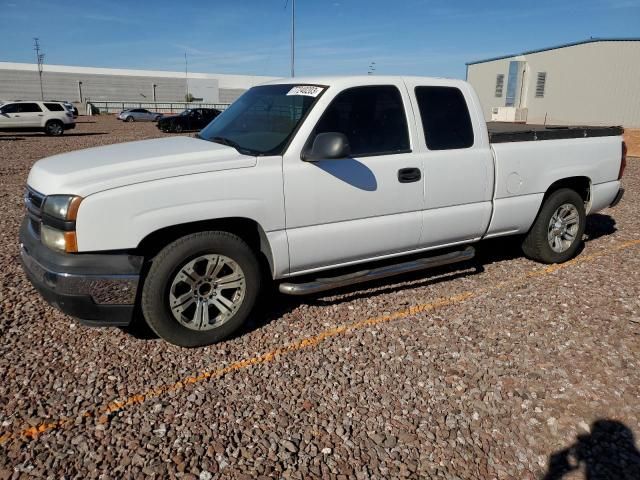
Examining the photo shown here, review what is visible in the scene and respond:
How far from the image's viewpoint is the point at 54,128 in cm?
2620

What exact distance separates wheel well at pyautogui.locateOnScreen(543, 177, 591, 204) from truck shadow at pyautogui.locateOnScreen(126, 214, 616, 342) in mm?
653

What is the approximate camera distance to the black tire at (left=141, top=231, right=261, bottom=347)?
3467mm

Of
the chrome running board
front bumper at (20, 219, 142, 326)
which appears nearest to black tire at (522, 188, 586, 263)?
the chrome running board

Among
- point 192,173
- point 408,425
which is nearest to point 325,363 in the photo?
point 408,425

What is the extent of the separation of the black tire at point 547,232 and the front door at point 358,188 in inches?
67.0

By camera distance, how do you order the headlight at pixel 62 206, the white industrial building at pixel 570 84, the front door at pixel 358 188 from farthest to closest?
the white industrial building at pixel 570 84, the front door at pixel 358 188, the headlight at pixel 62 206

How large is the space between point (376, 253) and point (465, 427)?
1.69 metres

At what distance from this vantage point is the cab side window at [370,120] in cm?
404

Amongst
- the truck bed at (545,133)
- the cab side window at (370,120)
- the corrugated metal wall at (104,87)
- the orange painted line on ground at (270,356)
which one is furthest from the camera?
the corrugated metal wall at (104,87)

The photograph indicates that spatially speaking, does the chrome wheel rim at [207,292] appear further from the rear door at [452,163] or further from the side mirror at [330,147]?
the rear door at [452,163]

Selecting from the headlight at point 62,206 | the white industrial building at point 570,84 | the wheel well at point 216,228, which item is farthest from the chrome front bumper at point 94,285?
the white industrial building at point 570,84

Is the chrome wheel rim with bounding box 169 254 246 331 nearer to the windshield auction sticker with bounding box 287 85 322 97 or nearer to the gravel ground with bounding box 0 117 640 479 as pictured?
the gravel ground with bounding box 0 117 640 479

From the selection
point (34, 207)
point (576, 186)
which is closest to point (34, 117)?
point (34, 207)

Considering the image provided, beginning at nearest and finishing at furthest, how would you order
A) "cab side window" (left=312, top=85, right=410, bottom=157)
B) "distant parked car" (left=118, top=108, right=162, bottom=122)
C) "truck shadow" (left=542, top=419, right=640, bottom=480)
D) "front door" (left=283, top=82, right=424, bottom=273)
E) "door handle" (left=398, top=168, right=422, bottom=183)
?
"truck shadow" (left=542, top=419, right=640, bottom=480) → "front door" (left=283, top=82, right=424, bottom=273) → "cab side window" (left=312, top=85, right=410, bottom=157) → "door handle" (left=398, top=168, right=422, bottom=183) → "distant parked car" (left=118, top=108, right=162, bottom=122)
